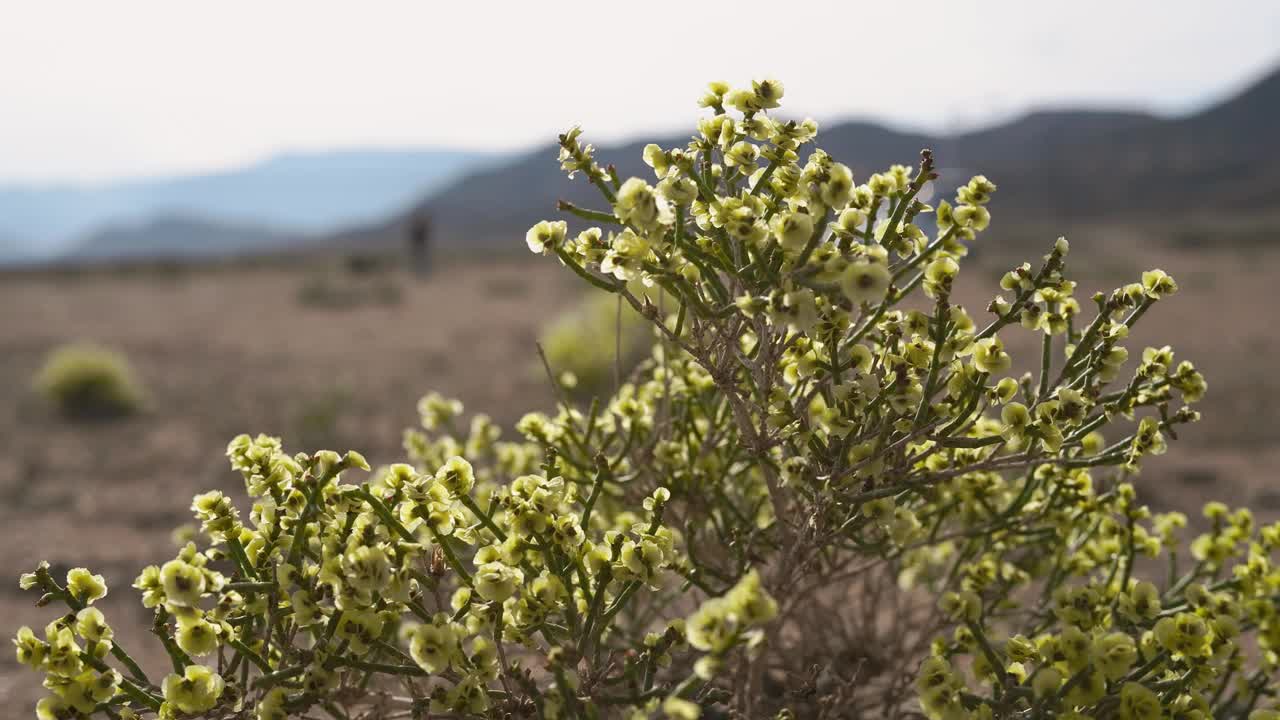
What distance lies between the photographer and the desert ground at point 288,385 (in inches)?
248

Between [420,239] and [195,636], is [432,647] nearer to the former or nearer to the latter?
[195,636]

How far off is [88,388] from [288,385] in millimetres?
2626

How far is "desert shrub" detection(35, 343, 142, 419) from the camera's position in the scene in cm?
993

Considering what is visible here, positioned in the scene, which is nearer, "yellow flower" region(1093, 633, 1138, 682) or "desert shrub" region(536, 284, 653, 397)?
"yellow flower" region(1093, 633, 1138, 682)

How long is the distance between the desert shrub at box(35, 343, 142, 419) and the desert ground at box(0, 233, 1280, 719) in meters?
0.22

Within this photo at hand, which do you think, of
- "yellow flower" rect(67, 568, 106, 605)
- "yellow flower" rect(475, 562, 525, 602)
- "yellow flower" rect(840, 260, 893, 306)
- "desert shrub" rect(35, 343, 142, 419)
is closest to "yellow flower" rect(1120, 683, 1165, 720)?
"yellow flower" rect(840, 260, 893, 306)

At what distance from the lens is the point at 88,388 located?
999 cm

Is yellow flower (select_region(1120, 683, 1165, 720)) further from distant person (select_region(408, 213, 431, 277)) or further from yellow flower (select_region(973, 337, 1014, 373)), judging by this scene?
distant person (select_region(408, 213, 431, 277))

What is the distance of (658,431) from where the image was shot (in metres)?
2.26

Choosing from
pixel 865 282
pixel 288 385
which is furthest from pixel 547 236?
pixel 288 385

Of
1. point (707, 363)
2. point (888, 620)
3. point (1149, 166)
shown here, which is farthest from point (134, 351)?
point (1149, 166)

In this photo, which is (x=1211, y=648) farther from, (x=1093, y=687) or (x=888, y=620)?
(x=888, y=620)

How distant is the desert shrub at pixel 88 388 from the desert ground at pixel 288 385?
220 mm

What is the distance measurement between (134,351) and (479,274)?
17.0 m
